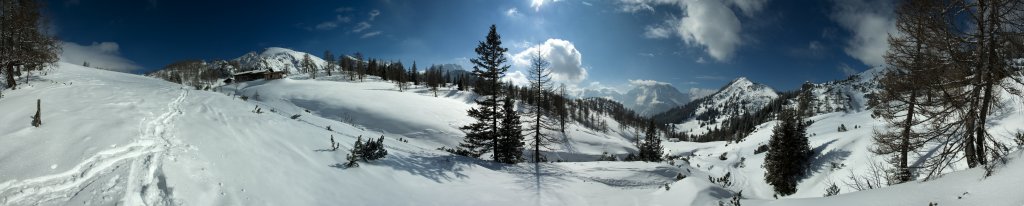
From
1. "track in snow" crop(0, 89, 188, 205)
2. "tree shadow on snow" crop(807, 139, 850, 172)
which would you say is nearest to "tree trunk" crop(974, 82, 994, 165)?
"track in snow" crop(0, 89, 188, 205)

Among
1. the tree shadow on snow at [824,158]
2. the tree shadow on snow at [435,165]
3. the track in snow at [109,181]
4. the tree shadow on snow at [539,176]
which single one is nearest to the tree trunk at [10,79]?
the track in snow at [109,181]

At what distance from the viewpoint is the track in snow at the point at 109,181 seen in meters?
5.16

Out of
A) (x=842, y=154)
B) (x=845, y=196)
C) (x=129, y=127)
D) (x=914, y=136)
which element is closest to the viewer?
(x=845, y=196)

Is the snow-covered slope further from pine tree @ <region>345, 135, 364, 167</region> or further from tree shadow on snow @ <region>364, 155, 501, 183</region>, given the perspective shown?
pine tree @ <region>345, 135, 364, 167</region>

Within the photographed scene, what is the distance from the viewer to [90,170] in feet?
20.2

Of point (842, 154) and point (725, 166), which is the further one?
point (725, 166)

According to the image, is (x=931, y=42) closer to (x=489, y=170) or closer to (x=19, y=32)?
(x=489, y=170)

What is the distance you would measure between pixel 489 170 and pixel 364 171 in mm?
5861

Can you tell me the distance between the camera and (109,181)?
19.1ft

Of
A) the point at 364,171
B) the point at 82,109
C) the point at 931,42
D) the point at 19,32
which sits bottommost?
the point at 364,171

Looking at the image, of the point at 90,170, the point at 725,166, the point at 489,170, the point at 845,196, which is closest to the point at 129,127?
the point at 90,170

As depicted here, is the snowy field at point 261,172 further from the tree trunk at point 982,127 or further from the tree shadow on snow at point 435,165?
the tree trunk at point 982,127

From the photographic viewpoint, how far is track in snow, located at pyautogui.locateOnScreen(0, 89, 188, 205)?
5164 millimetres

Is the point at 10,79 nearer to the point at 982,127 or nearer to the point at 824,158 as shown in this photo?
the point at 982,127
